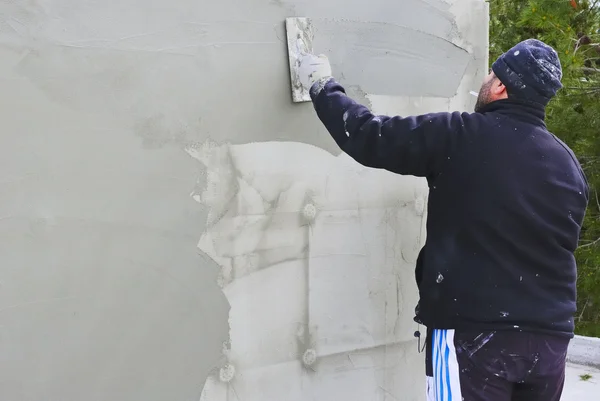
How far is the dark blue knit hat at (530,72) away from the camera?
1922mm

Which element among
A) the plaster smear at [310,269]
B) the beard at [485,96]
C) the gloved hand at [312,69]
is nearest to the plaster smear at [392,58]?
the gloved hand at [312,69]

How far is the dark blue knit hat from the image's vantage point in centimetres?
192

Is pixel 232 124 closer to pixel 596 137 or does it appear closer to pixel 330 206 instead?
pixel 330 206

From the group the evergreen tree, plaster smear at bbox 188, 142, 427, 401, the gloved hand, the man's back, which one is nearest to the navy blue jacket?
the man's back

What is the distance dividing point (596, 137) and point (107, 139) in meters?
4.48

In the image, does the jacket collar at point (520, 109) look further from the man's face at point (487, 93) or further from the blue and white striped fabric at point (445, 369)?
the blue and white striped fabric at point (445, 369)

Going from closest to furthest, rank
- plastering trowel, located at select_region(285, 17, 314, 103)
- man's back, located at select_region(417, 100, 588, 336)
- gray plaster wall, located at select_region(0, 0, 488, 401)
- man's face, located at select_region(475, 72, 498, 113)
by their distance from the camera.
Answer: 1. gray plaster wall, located at select_region(0, 0, 488, 401)
2. man's back, located at select_region(417, 100, 588, 336)
3. man's face, located at select_region(475, 72, 498, 113)
4. plastering trowel, located at select_region(285, 17, 314, 103)

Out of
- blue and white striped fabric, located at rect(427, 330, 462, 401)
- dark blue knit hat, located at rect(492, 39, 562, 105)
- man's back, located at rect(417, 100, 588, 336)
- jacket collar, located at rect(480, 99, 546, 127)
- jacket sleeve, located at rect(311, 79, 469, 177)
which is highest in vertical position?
dark blue knit hat, located at rect(492, 39, 562, 105)

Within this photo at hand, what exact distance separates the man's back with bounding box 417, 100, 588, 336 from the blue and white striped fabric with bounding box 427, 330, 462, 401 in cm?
4

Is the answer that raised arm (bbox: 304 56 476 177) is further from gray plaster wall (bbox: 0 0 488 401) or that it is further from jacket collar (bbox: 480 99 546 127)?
gray plaster wall (bbox: 0 0 488 401)

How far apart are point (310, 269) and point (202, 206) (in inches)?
19.5

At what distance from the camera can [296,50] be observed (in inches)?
85.7

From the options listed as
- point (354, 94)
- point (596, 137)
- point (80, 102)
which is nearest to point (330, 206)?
point (354, 94)

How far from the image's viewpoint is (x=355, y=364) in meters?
2.42
